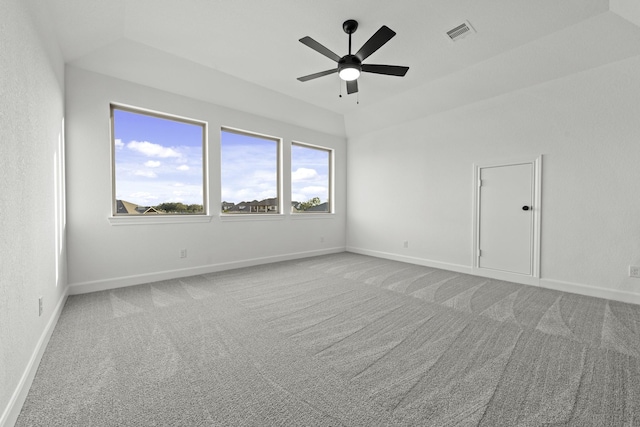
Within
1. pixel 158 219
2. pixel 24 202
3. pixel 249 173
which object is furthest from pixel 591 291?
pixel 158 219

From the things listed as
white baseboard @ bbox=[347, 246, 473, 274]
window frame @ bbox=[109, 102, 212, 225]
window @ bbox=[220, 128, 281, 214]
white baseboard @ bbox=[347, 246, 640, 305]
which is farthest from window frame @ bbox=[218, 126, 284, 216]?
white baseboard @ bbox=[347, 246, 640, 305]

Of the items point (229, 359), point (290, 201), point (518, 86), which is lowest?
point (229, 359)

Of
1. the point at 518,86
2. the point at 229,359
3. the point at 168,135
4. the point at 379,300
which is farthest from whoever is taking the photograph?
the point at 168,135

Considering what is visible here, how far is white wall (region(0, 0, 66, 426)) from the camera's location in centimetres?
143

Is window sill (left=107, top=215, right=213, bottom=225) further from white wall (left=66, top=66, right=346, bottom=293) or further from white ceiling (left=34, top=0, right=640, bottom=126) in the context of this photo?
white ceiling (left=34, top=0, right=640, bottom=126)

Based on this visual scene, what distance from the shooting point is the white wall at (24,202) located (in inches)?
56.3

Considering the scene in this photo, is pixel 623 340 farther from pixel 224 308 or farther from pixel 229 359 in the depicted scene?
pixel 224 308

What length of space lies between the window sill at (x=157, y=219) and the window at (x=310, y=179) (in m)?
1.97

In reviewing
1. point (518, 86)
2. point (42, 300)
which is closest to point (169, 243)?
point (42, 300)

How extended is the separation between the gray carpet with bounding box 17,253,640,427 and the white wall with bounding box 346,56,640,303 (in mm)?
576

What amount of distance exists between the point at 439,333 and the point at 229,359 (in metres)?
1.79

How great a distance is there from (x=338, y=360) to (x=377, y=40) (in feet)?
9.43

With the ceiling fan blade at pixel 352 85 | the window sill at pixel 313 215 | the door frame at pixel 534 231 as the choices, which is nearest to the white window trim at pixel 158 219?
the window sill at pixel 313 215

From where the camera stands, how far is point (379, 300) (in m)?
3.23
